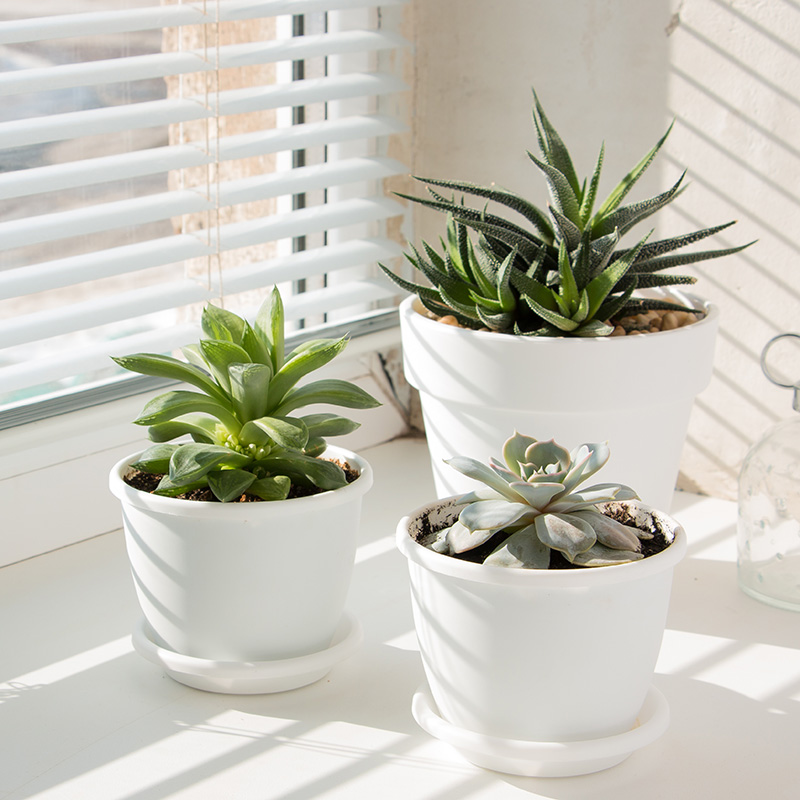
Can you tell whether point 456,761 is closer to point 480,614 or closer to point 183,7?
point 480,614

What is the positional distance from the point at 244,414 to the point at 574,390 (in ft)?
1.09

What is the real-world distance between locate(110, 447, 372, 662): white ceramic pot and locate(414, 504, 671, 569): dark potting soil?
0.08 metres

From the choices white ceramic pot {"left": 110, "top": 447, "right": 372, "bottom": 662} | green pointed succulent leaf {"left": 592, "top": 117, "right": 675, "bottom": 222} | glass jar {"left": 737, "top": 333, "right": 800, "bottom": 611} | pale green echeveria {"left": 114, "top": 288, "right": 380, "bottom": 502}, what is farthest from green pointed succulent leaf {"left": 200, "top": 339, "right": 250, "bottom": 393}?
glass jar {"left": 737, "top": 333, "right": 800, "bottom": 611}

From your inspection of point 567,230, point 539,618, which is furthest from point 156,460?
point 567,230

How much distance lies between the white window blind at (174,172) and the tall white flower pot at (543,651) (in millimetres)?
629

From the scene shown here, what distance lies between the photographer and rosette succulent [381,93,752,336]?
→ 3.52ft

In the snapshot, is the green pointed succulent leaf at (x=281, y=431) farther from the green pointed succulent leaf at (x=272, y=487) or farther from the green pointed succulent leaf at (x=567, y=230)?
the green pointed succulent leaf at (x=567, y=230)

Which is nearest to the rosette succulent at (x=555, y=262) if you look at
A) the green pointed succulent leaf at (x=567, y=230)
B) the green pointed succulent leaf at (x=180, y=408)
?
the green pointed succulent leaf at (x=567, y=230)

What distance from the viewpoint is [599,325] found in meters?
1.07

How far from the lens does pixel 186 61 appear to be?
1297 mm

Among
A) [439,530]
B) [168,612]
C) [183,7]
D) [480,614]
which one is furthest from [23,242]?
[480,614]

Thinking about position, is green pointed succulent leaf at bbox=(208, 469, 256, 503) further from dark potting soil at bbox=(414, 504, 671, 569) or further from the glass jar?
the glass jar

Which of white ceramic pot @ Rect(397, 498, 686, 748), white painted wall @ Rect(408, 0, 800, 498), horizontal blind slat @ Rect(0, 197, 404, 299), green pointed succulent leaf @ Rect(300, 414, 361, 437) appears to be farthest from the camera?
white painted wall @ Rect(408, 0, 800, 498)

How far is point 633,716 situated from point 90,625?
578mm
